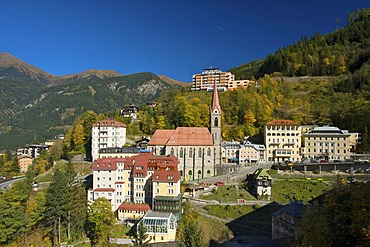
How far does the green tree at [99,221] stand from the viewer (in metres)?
48.8

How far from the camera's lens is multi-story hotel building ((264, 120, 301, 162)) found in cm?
7162

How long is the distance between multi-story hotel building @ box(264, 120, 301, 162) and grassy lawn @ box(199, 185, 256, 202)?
16.3m

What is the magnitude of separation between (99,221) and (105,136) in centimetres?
3125

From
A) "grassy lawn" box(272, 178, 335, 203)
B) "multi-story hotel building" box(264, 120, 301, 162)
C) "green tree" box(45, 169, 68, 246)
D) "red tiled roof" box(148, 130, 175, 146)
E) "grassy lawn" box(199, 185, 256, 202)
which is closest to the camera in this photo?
"green tree" box(45, 169, 68, 246)

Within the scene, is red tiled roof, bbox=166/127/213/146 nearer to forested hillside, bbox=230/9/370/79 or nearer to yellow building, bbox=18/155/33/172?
forested hillside, bbox=230/9/370/79

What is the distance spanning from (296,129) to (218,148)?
18.9m

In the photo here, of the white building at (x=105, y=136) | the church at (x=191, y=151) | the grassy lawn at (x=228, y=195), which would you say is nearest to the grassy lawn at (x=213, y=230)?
the grassy lawn at (x=228, y=195)

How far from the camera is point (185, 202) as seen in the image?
54875 millimetres

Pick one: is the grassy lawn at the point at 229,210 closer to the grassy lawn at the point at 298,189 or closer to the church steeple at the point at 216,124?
the grassy lawn at the point at 298,189

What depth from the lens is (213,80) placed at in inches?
5330

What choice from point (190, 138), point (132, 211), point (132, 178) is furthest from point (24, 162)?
point (132, 211)

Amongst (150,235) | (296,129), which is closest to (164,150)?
(150,235)

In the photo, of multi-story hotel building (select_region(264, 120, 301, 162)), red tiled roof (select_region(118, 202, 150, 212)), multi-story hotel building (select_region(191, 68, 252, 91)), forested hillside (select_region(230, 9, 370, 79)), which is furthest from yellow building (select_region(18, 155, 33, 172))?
forested hillside (select_region(230, 9, 370, 79))

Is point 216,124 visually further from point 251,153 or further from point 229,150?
point 251,153
